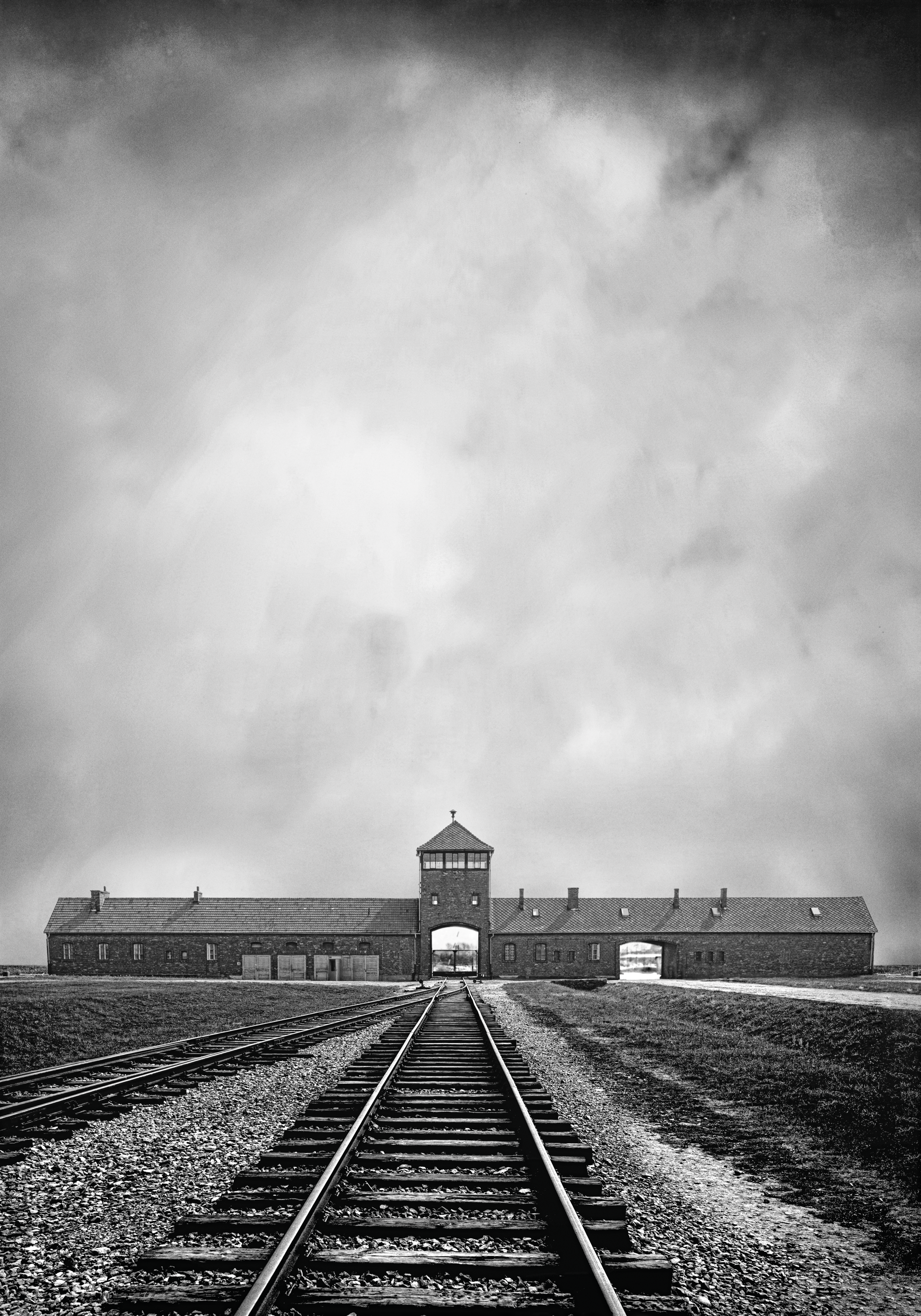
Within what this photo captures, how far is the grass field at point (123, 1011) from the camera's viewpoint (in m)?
16.4

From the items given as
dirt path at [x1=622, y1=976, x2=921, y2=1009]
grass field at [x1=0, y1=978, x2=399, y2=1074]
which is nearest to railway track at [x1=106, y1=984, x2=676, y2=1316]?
grass field at [x1=0, y1=978, x2=399, y2=1074]

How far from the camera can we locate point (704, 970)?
6344 cm

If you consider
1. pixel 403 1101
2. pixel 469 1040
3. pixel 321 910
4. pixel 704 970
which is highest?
pixel 403 1101

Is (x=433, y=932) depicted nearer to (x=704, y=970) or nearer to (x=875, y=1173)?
(x=704, y=970)

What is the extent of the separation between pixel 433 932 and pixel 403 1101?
182 feet

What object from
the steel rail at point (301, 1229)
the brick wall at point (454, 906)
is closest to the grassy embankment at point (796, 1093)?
the steel rail at point (301, 1229)

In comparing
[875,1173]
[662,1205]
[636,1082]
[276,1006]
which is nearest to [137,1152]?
[662,1205]

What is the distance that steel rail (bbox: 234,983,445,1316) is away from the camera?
422cm

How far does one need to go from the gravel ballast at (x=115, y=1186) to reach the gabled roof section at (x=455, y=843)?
2112 inches

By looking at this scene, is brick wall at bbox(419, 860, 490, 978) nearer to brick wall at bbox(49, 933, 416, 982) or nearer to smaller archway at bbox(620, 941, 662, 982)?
brick wall at bbox(49, 933, 416, 982)

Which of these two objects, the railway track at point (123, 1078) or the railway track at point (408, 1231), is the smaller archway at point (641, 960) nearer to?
the railway track at point (123, 1078)

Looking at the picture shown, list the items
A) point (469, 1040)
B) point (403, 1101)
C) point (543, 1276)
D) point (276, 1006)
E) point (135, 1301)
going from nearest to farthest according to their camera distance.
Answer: point (135, 1301) → point (543, 1276) → point (403, 1101) → point (469, 1040) → point (276, 1006)

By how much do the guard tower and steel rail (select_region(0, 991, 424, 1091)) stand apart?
3956 cm

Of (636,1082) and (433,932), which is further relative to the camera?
(433,932)
